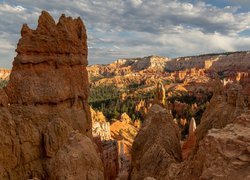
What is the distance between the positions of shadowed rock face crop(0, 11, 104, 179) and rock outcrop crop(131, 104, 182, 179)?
1.51m

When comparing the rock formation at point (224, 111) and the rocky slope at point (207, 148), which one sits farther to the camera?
the rock formation at point (224, 111)

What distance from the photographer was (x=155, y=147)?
34.2ft

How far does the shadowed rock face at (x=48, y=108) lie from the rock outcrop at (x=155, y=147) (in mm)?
1510

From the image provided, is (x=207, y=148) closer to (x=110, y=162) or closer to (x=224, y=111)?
(x=224, y=111)

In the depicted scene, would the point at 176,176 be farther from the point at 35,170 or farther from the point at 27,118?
the point at 27,118

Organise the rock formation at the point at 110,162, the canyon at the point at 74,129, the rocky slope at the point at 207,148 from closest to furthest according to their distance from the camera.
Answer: the rocky slope at the point at 207,148 → the canyon at the point at 74,129 → the rock formation at the point at 110,162

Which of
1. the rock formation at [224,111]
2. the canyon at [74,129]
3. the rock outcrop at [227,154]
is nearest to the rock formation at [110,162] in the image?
the canyon at [74,129]

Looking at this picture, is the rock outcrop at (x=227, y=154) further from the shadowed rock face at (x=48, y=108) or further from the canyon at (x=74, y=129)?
the shadowed rock face at (x=48, y=108)

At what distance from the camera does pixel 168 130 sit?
12.1m

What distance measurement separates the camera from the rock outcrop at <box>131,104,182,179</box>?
995 cm

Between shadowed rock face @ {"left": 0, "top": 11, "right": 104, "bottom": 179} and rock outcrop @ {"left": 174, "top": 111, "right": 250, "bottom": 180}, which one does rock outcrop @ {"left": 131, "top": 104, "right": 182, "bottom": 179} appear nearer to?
shadowed rock face @ {"left": 0, "top": 11, "right": 104, "bottom": 179}

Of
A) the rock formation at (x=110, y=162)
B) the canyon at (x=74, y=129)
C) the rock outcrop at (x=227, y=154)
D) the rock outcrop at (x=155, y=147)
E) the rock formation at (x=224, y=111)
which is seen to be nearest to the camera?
the rock outcrop at (x=227, y=154)

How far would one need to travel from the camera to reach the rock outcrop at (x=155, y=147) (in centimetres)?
995

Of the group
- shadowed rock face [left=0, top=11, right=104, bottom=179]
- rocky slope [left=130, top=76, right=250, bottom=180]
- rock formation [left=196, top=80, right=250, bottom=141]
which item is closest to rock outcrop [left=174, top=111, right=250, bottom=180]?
rocky slope [left=130, top=76, right=250, bottom=180]
